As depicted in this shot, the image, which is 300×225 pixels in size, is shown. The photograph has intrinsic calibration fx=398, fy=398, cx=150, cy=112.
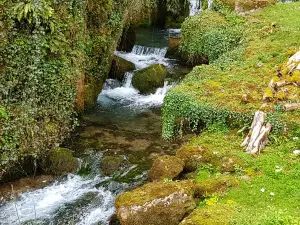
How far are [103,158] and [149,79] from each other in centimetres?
796

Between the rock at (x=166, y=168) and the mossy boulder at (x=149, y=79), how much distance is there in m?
10.0

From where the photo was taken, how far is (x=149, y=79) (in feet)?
68.8

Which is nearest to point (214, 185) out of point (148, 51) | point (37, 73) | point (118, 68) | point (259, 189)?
point (259, 189)

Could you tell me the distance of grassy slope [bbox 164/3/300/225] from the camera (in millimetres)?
8773

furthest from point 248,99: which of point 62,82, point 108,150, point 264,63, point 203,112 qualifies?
point 62,82

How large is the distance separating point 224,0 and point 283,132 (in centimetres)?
1537

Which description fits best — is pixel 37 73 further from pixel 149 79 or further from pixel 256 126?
pixel 149 79

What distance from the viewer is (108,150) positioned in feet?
48.0

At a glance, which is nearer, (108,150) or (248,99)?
(248,99)

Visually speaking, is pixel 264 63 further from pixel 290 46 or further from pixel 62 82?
pixel 62 82

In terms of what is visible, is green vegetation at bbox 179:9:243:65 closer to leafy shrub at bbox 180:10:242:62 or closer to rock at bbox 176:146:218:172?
leafy shrub at bbox 180:10:242:62

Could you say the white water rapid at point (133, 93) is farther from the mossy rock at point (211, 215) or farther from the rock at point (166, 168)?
the mossy rock at point (211, 215)

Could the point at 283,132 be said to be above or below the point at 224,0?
below

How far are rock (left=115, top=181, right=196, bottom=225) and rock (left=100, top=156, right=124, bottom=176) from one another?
3.74m
